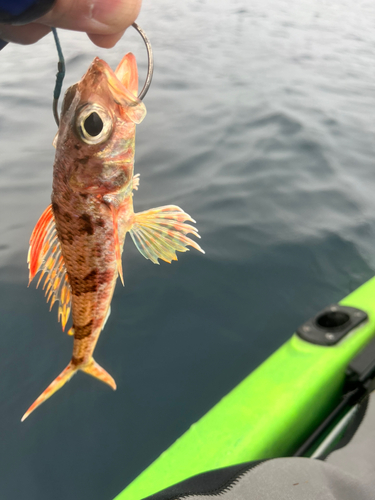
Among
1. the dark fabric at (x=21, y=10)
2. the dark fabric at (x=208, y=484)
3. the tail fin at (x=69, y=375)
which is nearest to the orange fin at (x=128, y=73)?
the dark fabric at (x=21, y=10)

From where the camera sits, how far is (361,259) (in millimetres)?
4457

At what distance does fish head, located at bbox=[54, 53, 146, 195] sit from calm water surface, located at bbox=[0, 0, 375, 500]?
7.19 feet

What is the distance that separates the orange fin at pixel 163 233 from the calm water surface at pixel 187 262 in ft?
5.63

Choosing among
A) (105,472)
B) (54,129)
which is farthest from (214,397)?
(54,129)

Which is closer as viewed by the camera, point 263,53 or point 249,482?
point 249,482

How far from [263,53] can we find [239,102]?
539cm

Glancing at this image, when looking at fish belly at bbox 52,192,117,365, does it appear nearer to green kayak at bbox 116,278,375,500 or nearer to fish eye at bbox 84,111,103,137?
fish eye at bbox 84,111,103,137

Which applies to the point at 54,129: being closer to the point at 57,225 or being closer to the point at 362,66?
the point at 57,225

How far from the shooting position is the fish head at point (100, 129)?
59.5 inches

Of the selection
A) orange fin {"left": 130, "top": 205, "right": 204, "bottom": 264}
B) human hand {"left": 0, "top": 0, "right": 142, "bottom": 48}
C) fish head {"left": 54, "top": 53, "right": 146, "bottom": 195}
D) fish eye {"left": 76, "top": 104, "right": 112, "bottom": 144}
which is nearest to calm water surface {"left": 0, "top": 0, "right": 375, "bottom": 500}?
orange fin {"left": 130, "top": 205, "right": 204, "bottom": 264}

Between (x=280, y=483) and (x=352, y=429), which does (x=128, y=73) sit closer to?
(x=280, y=483)

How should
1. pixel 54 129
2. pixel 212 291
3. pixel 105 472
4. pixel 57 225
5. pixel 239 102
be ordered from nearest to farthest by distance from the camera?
1. pixel 57 225
2. pixel 105 472
3. pixel 212 291
4. pixel 54 129
5. pixel 239 102

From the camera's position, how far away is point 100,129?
158 centimetres

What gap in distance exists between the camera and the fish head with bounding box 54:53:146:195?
1.51 m
